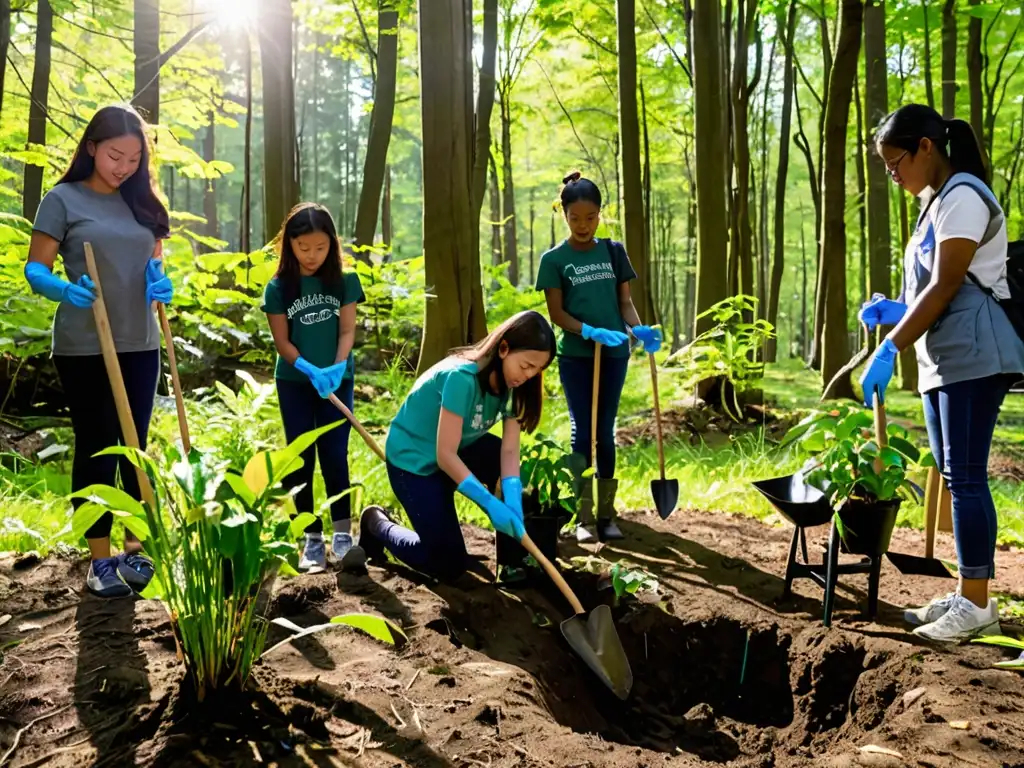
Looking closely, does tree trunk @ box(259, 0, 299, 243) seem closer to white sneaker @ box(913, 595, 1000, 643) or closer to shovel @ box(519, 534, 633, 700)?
shovel @ box(519, 534, 633, 700)

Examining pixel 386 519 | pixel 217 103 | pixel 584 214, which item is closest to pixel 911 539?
pixel 584 214

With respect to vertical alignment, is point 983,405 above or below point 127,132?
below

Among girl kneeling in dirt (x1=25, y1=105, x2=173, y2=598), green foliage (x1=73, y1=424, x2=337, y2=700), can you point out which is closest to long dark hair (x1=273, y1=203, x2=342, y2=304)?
girl kneeling in dirt (x1=25, y1=105, x2=173, y2=598)

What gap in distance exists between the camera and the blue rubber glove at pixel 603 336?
368cm

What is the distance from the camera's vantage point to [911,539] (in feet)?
14.0

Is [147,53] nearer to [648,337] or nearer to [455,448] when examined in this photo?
[648,337]

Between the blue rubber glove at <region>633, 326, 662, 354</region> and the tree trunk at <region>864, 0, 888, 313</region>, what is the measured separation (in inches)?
256

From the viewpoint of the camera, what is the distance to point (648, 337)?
3.87 metres

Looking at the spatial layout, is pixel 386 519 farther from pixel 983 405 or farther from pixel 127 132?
pixel 983 405

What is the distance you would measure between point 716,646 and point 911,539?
1.93 meters

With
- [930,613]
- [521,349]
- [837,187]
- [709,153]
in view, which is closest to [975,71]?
[837,187]

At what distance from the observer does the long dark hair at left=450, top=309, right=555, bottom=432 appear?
2.75 m

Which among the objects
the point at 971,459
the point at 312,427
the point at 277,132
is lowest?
the point at 971,459

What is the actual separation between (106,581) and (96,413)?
642mm
